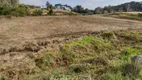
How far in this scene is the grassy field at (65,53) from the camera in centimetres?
753

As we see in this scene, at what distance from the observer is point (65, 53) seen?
1028cm

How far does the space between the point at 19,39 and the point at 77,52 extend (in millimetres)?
2360

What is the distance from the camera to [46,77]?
694 cm

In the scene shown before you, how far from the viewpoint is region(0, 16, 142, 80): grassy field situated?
7.53m

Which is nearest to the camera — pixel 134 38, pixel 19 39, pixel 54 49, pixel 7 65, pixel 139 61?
pixel 139 61

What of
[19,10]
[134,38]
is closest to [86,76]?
[134,38]

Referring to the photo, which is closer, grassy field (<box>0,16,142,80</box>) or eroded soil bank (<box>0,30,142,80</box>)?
eroded soil bank (<box>0,30,142,80</box>)

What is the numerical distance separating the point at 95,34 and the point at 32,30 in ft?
10.1

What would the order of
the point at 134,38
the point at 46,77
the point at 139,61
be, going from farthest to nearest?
the point at 134,38
the point at 139,61
the point at 46,77

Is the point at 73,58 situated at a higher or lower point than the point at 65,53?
lower

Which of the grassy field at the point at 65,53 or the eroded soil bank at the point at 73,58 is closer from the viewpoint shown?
the eroded soil bank at the point at 73,58

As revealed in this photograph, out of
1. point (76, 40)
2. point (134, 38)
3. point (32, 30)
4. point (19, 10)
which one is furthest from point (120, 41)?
point (19, 10)

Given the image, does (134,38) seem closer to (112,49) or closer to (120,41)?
Result: (120,41)

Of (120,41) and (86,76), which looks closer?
(86,76)
